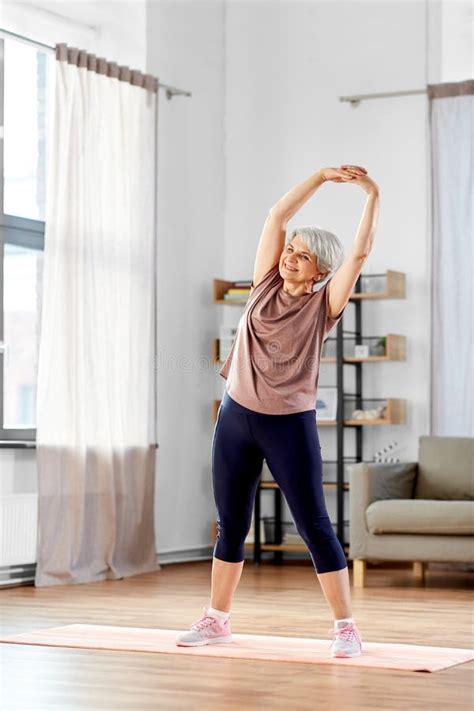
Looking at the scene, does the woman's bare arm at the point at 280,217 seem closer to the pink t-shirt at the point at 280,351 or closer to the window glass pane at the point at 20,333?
the pink t-shirt at the point at 280,351

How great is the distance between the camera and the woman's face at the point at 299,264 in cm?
350

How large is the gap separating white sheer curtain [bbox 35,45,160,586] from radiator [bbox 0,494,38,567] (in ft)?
0.28

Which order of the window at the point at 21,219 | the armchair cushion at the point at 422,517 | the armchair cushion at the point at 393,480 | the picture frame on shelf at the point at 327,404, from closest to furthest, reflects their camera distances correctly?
1. the armchair cushion at the point at 422,517
2. the armchair cushion at the point at 393,480
3. the window at the point at 21,219
4. the picture frame on shelf at the point at 327,404

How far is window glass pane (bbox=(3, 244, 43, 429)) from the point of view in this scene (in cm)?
602

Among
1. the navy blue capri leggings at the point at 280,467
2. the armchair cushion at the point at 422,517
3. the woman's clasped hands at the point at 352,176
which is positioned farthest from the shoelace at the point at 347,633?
the armchair cushion at the point at 422,517

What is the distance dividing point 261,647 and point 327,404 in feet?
11.1

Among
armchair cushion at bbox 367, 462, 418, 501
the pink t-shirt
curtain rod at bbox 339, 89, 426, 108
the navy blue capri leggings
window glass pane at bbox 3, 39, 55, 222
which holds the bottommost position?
armchair cushion at bbox 367, 462, 418, 501

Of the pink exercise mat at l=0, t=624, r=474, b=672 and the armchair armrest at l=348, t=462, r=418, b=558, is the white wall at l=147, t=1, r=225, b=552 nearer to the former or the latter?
the armchair armrest at l=348, t=462, r=418, b=558

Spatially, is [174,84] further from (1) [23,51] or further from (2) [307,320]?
(2) [307,320]

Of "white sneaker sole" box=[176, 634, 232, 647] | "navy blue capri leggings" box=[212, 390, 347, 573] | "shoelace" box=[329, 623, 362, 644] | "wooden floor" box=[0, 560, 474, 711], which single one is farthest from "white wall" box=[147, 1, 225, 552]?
"shoelace" box=[329, 623, 362, 644]

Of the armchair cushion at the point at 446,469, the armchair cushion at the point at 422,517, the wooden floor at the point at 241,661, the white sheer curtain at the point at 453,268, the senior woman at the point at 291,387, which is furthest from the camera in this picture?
the white sheer curtain at the point at 453,268

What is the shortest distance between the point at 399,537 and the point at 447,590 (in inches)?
12.8

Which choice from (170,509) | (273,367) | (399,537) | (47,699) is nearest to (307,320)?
(273,367)

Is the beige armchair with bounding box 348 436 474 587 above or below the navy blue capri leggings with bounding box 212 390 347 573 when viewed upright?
below
